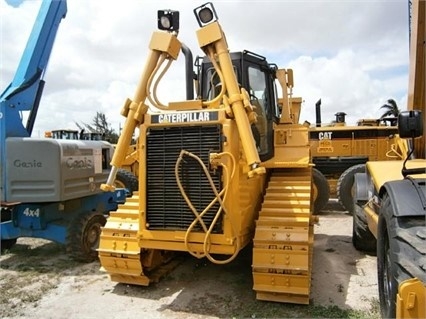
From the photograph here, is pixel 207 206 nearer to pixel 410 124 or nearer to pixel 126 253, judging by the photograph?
pixel 126 253

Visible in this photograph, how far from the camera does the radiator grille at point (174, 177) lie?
398 centimetres

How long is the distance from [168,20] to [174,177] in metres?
1.61

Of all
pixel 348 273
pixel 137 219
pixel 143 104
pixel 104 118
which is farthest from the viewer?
pixel 104 118

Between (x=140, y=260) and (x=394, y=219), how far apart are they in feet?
8.80

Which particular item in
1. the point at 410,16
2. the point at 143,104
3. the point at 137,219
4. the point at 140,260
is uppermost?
the point at 410,16

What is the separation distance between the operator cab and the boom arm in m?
2.61

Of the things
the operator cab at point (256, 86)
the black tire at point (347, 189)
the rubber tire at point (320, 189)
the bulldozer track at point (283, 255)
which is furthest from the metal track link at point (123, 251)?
the black tire at point (347, 189)

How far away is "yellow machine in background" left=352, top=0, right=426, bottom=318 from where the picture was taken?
2.20 meters

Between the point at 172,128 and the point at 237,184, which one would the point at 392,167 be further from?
the point at 172,128

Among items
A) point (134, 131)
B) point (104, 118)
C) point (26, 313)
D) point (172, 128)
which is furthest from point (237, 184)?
point (104, 118)

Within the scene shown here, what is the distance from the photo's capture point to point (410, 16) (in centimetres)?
414

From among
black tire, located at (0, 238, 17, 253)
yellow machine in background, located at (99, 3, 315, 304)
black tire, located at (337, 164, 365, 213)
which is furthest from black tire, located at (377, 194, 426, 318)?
black tire, located at (337, 164, 365, 213)

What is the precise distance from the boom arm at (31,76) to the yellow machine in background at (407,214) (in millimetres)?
4663

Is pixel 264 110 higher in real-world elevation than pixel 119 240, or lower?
higher
